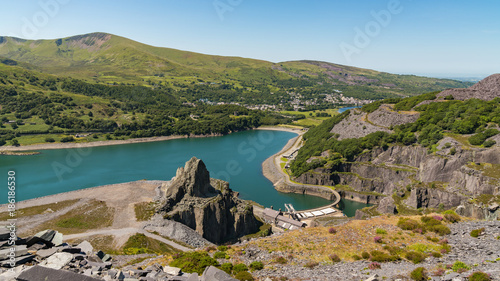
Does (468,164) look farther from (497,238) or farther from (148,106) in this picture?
(148,106)

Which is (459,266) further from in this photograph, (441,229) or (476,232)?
(441,229)

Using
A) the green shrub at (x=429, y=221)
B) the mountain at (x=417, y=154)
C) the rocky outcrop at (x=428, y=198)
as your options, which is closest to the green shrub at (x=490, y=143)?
the mountain at (x=417, y=154)

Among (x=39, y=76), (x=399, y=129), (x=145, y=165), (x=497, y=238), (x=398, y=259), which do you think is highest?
(x=39, y=76)

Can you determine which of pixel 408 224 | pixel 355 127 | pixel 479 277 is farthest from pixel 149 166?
pixel 479 277

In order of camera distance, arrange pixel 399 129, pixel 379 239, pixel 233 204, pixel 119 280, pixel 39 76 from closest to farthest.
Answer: pixel 119 280 → pixel 379 239 → pixel 233 204 → pixel 399 129 → pixel 39 76

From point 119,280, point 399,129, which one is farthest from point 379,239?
point 399,129

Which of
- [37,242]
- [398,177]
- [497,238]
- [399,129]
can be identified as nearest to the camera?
[37,242]
